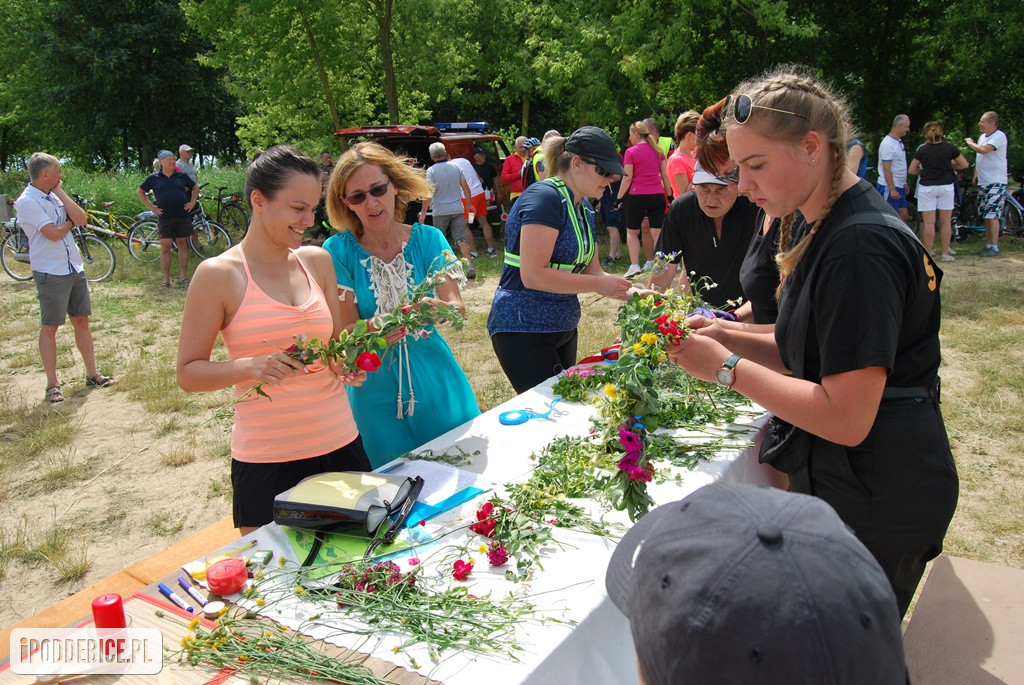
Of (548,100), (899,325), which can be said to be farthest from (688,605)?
(548,100)

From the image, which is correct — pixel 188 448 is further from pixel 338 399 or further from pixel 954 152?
pixel 954 152

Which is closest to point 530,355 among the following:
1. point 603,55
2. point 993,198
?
point 993,198

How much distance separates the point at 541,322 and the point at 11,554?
3.38m

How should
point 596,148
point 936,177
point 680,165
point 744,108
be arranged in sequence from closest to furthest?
Answer: point 744,108 < point 596,148 < point 680,165 < point 936,177

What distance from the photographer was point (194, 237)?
41.0 ft

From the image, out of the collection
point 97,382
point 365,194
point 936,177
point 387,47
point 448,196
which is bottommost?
point 97,382

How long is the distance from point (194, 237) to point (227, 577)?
12069 mm

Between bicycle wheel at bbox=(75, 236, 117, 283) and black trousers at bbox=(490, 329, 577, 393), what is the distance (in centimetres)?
1014

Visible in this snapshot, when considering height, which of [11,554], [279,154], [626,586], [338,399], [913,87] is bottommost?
[11,554]

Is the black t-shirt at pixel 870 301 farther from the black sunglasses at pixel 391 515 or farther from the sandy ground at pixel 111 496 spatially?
the sandy ground at pixel 111 496

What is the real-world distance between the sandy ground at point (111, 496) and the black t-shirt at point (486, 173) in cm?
819

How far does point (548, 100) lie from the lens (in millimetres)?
24141

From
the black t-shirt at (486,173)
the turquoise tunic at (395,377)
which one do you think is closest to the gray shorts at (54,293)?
the turquoise tunic at (395,377)

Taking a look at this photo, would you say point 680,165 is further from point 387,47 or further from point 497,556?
point 387,47
